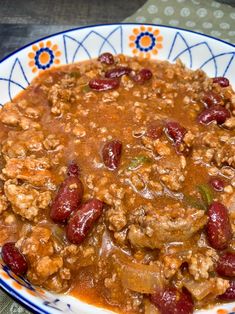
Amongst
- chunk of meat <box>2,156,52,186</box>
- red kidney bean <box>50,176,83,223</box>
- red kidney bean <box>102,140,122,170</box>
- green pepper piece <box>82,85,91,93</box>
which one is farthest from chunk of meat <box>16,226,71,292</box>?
green pepper piece <box>82,85,91,93</box>

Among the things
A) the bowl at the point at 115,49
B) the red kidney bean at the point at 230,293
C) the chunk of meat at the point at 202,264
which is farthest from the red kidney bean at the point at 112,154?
the bowl at the point at 115,49

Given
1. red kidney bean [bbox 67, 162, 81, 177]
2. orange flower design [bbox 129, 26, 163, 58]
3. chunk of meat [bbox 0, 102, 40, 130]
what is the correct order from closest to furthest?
red kidney bean [bbox 67, 162, 81, 177] → chunk of meat [bbox 0, 102, 40, 130] → orange flower design [bbox 129, 26, 163, 58]

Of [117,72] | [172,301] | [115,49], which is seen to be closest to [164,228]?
[172,301]

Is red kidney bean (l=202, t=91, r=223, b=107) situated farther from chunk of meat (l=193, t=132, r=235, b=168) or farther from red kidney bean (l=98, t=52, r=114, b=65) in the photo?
red kidney bean (l=98, t=52, r=114, b=65)

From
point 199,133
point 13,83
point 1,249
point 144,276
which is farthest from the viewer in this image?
point 13,83

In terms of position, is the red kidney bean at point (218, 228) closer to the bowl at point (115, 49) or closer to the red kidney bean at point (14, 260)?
the red kidney bean at point (14, 260)

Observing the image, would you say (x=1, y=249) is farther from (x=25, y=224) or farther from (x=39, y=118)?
(x=39, y=118)

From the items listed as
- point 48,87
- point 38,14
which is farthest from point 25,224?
point 38,14
